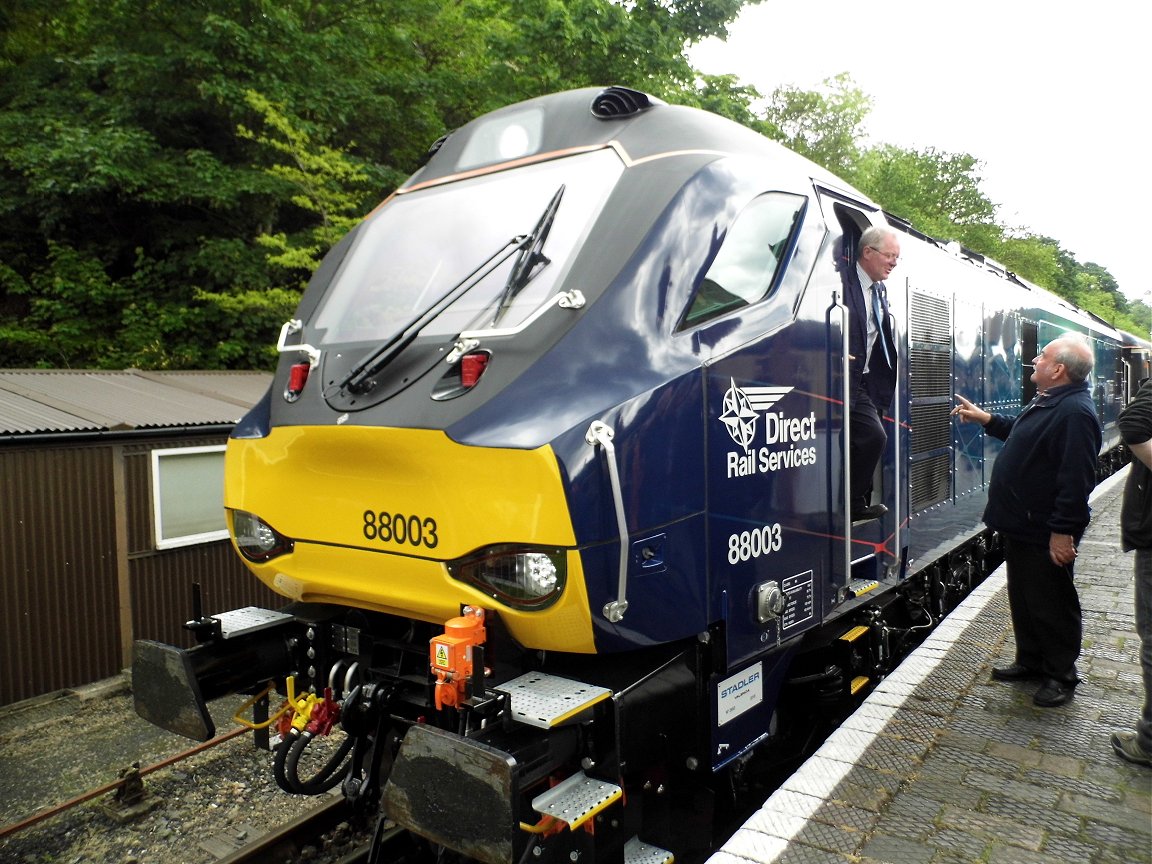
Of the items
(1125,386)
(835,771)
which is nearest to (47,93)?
(835,771)

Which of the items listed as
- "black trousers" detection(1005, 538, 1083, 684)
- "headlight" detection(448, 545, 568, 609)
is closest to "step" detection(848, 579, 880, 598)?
"black trousers" detection(1005, 538, 1083, 684)

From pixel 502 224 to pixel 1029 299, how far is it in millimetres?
7274

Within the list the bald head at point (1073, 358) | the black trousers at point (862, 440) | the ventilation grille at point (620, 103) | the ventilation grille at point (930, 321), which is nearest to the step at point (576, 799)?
the black trousers at point (862, 440)

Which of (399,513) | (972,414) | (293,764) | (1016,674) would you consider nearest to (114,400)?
(293,764)

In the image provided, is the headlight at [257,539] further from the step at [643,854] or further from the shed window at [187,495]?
the shed window at [187,495]

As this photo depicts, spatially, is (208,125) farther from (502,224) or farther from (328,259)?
(502,224)

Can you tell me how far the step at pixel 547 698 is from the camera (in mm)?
2631

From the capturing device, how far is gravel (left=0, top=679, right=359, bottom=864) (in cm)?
469

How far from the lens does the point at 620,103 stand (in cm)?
364

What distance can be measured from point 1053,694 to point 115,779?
219 inches

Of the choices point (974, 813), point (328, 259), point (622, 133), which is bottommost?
point (974, 813)

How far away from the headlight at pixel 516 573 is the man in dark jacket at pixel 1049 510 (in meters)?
2.75

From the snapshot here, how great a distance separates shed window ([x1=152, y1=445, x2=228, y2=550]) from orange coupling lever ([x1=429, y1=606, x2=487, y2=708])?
19.1ft

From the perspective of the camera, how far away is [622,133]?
140 inches
